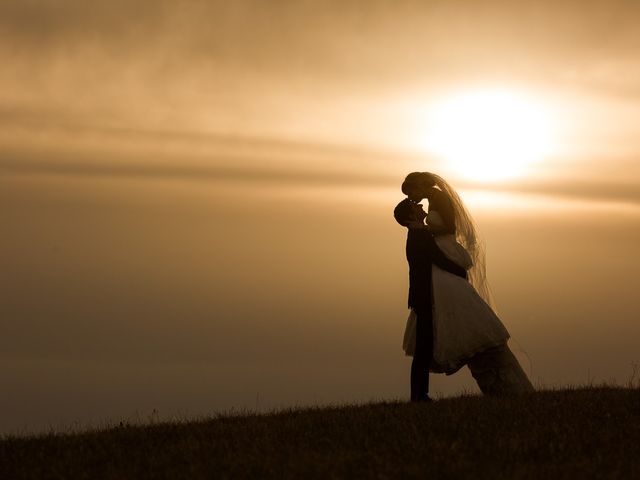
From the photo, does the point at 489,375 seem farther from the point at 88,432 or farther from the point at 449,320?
the point at 88,432

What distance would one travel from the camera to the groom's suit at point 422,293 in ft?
54.7

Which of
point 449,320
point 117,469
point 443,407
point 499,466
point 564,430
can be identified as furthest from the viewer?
point 449,320

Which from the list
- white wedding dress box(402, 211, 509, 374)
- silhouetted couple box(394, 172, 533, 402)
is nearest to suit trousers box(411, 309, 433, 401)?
silhouetted couple box(394, 172, 533, 402)

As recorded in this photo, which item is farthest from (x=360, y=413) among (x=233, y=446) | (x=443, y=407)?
(x=233, y=446)

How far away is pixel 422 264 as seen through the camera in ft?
55.3

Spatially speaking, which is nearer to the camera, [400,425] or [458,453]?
[458,453]

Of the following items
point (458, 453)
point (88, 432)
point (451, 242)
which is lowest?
point (88, 432)

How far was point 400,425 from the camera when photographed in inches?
568

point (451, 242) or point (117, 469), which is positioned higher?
point (451, 242)

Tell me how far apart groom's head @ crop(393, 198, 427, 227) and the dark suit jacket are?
0.61ft

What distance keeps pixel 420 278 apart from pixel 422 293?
0.80 ft

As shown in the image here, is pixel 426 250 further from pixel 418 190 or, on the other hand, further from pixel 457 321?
pixel 457 321

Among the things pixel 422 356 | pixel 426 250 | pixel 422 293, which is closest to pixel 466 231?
pixel 426 250

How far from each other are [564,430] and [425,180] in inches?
191
